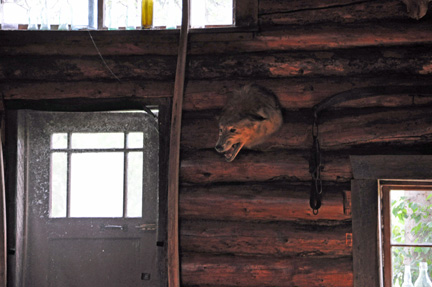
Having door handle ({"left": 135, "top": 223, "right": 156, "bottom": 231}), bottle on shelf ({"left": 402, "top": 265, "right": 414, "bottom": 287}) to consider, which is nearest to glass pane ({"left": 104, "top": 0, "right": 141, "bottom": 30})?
door handle ({"left": 135, "top": 223, "right": 156, "bottom": 231})

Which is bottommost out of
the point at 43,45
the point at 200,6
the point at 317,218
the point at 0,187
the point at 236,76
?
the point at 317,218

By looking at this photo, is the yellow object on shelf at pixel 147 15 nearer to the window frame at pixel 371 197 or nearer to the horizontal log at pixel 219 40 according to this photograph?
the horizontal log at pixel 219 40

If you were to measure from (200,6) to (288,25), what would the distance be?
681 mm

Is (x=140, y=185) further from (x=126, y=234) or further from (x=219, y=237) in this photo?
(x=219, y=237)

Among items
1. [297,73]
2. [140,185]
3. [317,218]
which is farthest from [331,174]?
[140,185]

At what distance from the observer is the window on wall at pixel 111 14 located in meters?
3.64

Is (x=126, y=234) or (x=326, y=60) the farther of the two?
(x=126, y=234)

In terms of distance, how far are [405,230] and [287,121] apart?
1.14 metres

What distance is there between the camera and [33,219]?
12.4 feet

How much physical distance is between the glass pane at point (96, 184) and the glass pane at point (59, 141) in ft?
0.39

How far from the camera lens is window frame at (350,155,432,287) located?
10.8 feet

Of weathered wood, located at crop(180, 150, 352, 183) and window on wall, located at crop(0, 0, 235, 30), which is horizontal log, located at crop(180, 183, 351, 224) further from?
window on wall, located at crop(0, 0, 235, 30)

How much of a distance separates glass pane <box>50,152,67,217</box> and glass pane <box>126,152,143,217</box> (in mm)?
511

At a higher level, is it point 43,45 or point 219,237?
point 43,45
